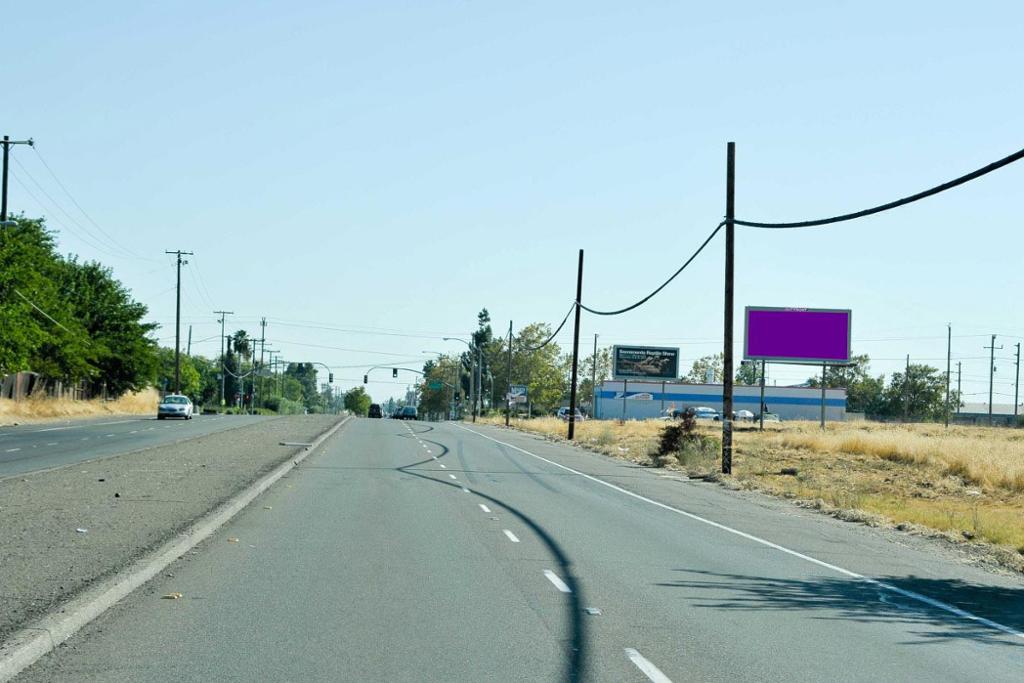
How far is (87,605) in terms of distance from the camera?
9750mm

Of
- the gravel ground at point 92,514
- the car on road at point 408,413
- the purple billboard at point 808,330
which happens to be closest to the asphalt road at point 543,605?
the gravel ground at point 92,514

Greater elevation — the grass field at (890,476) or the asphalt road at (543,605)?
the asphalt road at (543,605)

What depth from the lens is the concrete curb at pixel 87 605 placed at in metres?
8.02

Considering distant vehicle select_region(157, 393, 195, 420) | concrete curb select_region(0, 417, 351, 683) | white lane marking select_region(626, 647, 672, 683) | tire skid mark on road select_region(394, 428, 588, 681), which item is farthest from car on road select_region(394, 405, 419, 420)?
white lane marking select_region(626, 647, 672, 683)

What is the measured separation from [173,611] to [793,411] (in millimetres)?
141008

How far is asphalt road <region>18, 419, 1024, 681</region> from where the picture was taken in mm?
8617

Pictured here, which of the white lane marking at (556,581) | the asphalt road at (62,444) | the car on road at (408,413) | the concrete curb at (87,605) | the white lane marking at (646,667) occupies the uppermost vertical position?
the concrete curb at (87,605)

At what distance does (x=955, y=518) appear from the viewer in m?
25.1

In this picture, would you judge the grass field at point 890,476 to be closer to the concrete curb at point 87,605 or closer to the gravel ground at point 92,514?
the concrete curb at point 87,605

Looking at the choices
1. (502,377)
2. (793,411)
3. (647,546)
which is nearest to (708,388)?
(793,411)

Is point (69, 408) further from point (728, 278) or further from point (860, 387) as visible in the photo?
point (860, 387)

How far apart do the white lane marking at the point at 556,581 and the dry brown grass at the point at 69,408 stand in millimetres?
50950

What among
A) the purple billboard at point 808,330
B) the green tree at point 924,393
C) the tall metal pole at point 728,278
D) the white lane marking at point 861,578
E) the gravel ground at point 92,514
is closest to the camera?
the gravel ground at point 92,514

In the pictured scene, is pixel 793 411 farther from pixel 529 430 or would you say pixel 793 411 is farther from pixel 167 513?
pixel 167 513
